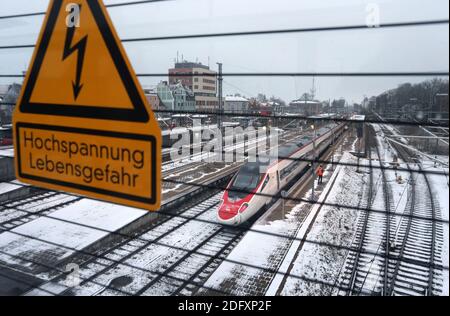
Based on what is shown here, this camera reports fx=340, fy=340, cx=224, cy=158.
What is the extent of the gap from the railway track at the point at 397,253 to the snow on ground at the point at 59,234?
411 cm

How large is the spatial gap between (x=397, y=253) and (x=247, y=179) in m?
3.23

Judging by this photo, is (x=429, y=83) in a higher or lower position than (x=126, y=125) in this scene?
higher

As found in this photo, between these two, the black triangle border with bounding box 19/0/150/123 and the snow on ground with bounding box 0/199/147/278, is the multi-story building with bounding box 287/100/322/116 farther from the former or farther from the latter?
the snow on ground with bounding box 0/199/147/278

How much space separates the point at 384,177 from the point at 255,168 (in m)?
5.28

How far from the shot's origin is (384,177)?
10.7 metres

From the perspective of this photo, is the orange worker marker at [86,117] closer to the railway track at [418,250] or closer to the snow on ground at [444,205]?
the snow on ground at [444,205]

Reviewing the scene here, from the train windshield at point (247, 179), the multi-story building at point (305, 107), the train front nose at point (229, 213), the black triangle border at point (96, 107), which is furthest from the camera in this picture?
the train windshield at point (247, 179)

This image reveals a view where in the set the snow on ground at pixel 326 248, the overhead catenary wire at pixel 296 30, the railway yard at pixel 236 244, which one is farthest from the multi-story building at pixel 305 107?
the railway yard at pixel 236 244

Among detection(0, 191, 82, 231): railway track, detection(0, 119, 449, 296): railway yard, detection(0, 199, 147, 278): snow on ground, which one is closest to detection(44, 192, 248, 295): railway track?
detection(0, 119, 449, 296): railway yard

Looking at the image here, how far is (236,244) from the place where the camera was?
674 centimetres

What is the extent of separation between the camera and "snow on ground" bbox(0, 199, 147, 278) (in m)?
5.84

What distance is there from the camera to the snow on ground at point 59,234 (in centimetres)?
584

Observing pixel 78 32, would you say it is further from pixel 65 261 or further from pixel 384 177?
pixel 384 177
